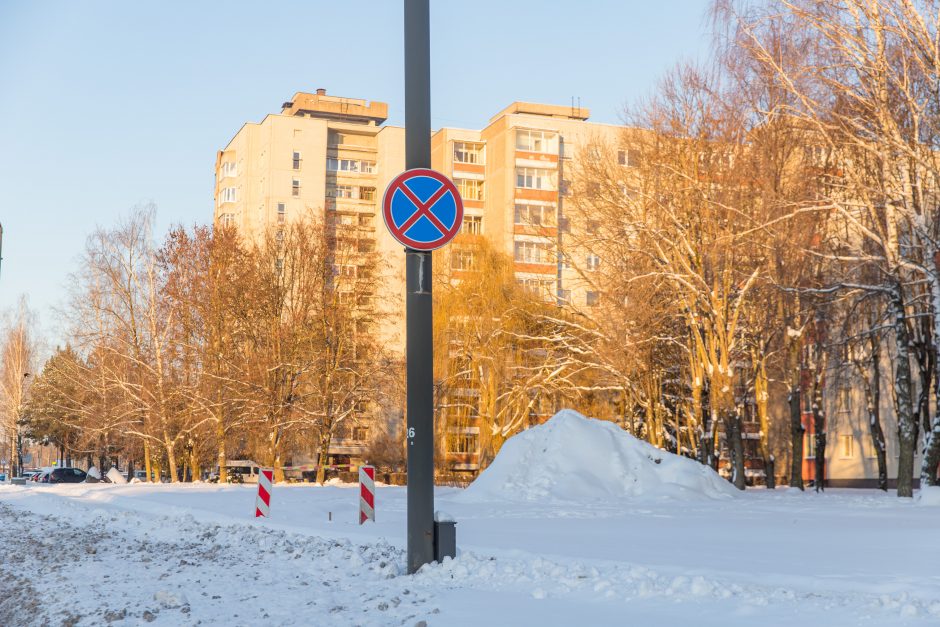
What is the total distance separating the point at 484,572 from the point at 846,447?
59704 millimetres

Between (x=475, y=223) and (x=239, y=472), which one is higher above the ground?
(x=475, y=223)

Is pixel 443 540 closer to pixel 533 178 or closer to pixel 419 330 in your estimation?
pixel 419 330

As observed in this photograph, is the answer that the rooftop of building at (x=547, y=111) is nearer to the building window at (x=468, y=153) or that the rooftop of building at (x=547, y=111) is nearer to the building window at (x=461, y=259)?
the building window at (x=468, y=153)

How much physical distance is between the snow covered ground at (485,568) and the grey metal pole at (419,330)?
530 millimetres

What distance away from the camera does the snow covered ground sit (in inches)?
319

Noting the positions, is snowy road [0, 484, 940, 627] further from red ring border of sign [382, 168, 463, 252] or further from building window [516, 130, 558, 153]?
building window [516, 130, 558, 153]

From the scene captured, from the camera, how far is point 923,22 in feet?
84.3

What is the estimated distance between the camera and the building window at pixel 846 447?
64125 mm

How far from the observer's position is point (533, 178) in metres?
83.0

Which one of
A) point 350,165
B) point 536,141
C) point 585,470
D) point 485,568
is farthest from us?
point 350,165

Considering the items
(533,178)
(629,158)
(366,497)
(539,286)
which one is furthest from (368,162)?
(366,497)

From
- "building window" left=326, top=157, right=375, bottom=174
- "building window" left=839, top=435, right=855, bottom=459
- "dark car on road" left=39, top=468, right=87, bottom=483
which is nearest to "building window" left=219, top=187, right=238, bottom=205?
"building window" left=326, top=157, right=375, bottom=174

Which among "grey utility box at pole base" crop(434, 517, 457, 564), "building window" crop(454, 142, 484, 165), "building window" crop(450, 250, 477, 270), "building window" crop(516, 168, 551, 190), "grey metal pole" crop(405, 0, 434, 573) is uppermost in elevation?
"building window" crop(454, 142, 484, 165)

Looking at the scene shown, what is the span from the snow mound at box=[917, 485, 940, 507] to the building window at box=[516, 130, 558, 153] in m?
60.4
